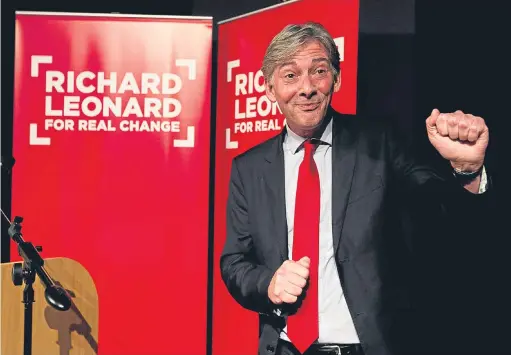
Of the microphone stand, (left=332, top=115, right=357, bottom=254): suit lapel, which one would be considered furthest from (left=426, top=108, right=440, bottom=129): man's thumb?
the microphone stand

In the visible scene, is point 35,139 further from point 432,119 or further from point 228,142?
point 432,119

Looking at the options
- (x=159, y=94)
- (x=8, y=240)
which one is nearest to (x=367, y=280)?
(x=159, y=94)

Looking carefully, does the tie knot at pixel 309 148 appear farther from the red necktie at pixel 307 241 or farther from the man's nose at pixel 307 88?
the man's nose at pixel 307 88

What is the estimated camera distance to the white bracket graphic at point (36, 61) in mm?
4230

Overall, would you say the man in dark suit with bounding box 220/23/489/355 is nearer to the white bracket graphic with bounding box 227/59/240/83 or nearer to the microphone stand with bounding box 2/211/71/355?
the microphone stand with bounding box 2/211/71/355

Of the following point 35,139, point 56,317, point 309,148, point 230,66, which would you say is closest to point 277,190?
point 309,148

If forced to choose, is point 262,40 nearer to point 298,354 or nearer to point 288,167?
point 288,167

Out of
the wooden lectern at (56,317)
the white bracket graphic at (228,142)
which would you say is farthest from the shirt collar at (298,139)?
the white bracket graphic at (228,142)

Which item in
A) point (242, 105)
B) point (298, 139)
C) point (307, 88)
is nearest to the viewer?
point (307, 88)

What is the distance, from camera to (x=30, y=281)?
2.66 meters

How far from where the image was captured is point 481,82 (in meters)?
3.02

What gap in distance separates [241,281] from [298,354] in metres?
0.25

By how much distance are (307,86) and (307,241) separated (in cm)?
44

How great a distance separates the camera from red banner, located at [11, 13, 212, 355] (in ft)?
13.9
